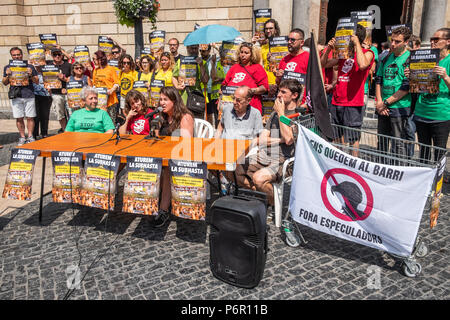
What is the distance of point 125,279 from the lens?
3.08m

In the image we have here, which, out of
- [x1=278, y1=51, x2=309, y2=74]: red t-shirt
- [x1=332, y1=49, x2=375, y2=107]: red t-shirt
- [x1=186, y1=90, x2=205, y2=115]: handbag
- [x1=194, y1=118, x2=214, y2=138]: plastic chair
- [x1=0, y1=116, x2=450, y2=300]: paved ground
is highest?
[x1=278, y1=51, x2=309, y2=74]: red t-shirt

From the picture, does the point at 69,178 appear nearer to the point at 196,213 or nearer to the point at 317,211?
the point at 196,213

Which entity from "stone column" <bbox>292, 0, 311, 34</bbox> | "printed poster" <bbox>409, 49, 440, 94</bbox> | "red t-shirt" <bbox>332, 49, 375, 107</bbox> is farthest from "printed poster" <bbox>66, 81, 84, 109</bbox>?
"stone column" <bbox>292, 0, 311, 34</bbox>

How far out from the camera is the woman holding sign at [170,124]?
4.12 meters

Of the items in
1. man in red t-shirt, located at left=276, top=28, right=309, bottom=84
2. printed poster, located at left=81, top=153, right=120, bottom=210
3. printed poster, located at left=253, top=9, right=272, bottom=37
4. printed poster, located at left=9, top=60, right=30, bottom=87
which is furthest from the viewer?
printed poster, located at left=9, top=60, right=30, bottom=87

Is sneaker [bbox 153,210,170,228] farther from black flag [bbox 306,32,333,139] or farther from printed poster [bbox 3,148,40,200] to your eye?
black flag [bbox 306,32,333,139]

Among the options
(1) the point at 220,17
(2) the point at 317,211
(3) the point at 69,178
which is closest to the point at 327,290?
(2) the point at 317,211

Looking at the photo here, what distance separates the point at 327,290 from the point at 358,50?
3.19 meters

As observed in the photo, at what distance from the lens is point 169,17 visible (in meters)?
12.0

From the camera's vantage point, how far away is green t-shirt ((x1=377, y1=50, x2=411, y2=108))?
4676 millimetres

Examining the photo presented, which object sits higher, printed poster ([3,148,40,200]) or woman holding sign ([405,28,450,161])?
woman holding sign ([405,28,450,161])

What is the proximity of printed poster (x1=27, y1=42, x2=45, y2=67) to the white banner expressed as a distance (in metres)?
6.72

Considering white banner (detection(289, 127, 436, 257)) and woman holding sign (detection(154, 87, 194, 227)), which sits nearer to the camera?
white banner (detection(289, 127, 436, 257))
